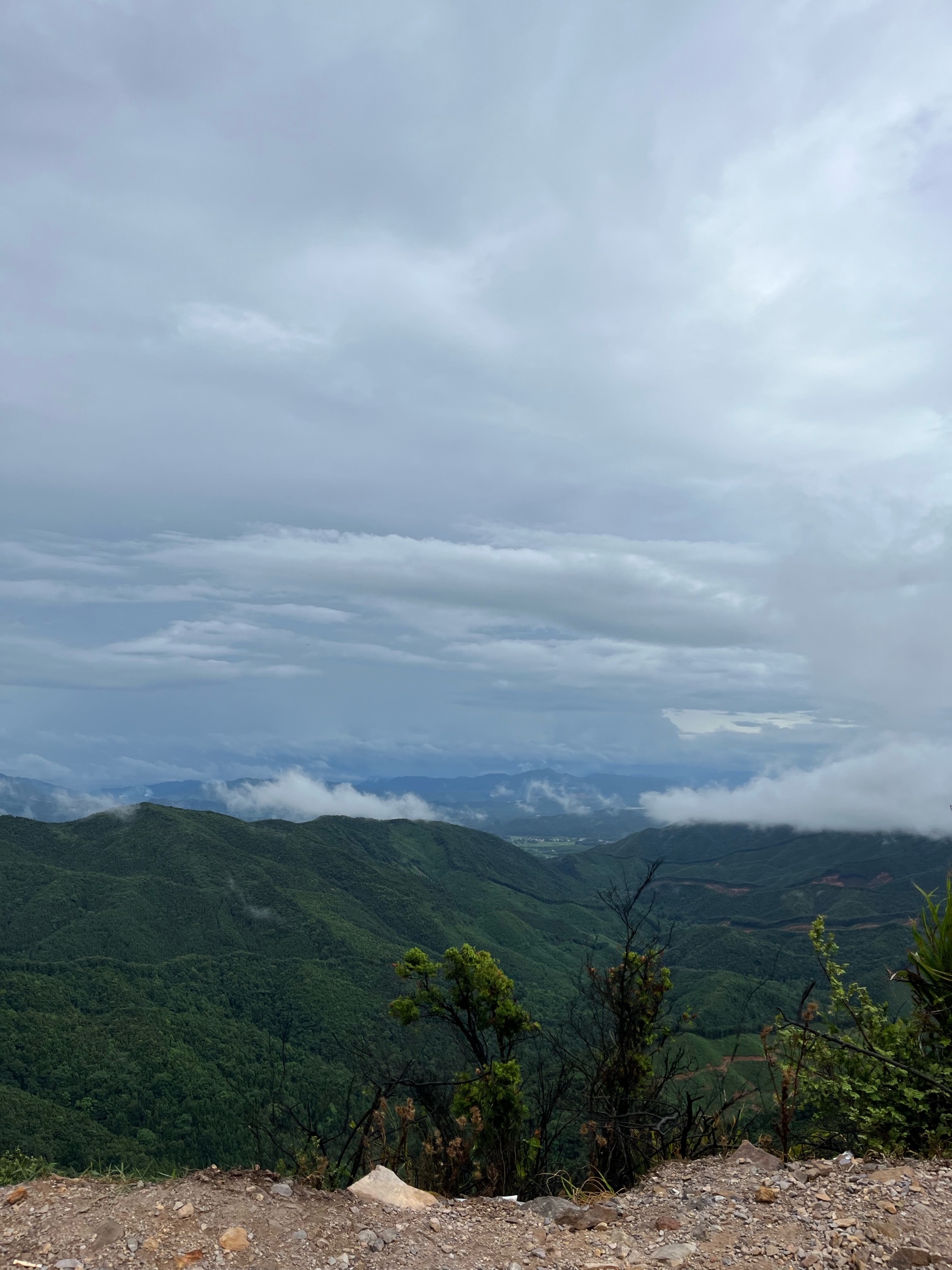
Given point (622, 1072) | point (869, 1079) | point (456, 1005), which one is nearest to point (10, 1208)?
point (869, 1079)

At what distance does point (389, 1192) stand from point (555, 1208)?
1483mm

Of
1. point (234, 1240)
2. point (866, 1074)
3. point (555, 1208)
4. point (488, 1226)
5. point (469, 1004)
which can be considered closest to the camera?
point (234, 1240)

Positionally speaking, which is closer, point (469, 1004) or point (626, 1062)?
point (626, 1062)

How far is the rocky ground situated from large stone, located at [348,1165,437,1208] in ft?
0.50

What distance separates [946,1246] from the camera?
488 centimetres

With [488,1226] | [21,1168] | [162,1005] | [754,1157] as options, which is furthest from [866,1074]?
[162,1005]

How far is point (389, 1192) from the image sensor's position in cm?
639

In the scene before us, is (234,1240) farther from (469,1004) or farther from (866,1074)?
(469,1004)

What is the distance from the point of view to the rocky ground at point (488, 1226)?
5.02 meters

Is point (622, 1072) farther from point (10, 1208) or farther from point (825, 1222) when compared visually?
point (10, 1208)

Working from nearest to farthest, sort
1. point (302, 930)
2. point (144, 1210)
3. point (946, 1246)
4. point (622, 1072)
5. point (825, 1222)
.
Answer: point (946, 1246) < point (825, 1222) < point (144, 1210) < point (622, 1072) < point (302, 930)

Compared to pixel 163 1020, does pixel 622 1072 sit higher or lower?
higher

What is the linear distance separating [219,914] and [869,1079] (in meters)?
212

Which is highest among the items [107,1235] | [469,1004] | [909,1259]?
[909,1259]
